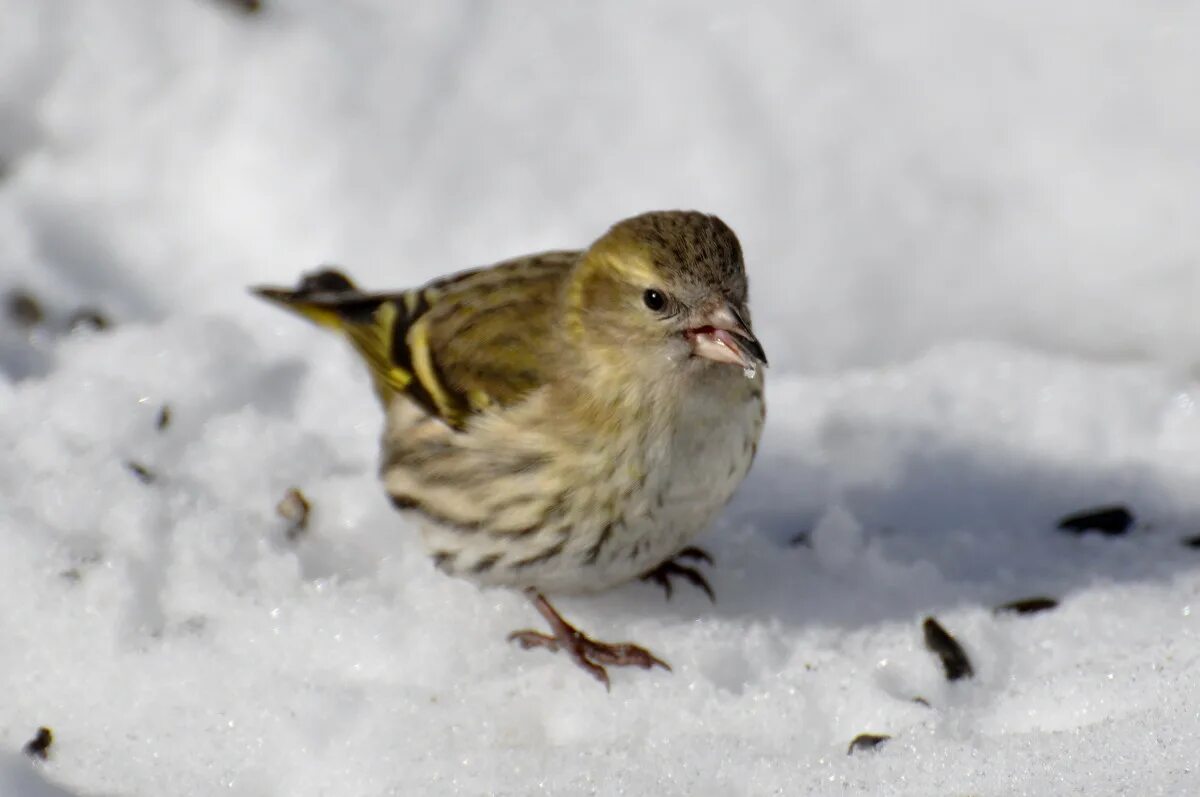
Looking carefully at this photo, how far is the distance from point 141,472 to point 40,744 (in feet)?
2.90

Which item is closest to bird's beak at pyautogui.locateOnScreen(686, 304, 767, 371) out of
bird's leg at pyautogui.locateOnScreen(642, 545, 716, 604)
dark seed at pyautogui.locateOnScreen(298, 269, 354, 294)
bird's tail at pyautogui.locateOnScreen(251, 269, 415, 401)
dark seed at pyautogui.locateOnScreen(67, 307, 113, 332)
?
bird's leg at pyautogui.locateOnScreen(642, 545, 716, 604)

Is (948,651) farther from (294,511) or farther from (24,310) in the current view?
(24,310)

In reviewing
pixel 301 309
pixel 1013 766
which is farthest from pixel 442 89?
pixel 1013 766

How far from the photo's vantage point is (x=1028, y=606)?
150 inches

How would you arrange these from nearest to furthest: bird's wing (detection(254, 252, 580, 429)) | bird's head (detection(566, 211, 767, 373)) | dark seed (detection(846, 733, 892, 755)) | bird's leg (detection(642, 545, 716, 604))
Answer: dark seed (detection(846, 733, 892, 755)) < bird's head (detection(566, 211, 767, 373)) < bird's wing (detection(254, 252, 580, 429)) < bird's leg (detection(642, 545, 716, 604))

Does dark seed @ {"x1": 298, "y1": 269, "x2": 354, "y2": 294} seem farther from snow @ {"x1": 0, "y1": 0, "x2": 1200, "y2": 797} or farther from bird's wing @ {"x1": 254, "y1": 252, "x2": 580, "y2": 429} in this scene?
snow @ {"x1": 0, "y1": 0, "x2": 1200, "y2": 797}

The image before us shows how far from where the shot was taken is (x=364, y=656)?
12.0ft

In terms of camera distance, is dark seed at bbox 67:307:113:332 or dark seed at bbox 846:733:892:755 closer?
dark seed at bbox 846:733:892:755

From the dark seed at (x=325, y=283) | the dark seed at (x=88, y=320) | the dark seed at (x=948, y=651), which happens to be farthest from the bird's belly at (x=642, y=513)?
the dark seed at (x=88, y=320)

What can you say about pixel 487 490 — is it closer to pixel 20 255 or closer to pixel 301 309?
pixel 301 309

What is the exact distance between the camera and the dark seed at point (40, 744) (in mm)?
3334

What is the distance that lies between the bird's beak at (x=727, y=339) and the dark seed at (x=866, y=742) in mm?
740

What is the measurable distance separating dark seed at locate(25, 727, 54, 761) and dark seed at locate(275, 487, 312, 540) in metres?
0.81

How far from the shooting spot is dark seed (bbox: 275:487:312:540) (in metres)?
4.07
